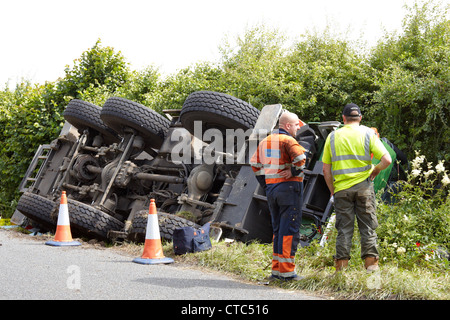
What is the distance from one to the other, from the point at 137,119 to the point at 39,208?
2.24 meters

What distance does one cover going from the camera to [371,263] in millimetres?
4625

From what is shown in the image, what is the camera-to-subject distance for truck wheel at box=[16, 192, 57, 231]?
8711 mm

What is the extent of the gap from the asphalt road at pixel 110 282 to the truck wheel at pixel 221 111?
241cm

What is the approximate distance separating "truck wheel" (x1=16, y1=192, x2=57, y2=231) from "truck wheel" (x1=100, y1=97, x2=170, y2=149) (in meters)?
1.77

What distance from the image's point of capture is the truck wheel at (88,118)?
10.4 metres

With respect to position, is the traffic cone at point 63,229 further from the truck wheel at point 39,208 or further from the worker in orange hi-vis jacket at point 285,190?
the worker in orange hi-vis jacket at point 285,190

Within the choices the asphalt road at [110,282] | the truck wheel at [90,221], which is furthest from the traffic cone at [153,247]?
the truck wheel at [90,221]

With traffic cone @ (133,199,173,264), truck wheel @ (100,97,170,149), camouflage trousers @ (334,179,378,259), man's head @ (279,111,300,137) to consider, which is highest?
truck wheel @ (100,97,170,149)

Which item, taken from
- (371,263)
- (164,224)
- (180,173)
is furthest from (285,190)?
(180,173)

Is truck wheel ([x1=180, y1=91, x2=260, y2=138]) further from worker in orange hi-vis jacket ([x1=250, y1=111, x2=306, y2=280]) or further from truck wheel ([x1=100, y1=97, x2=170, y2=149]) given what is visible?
worker in orange hi-vis jacket ([x1=250, y1=111, x2=306, y2=280])

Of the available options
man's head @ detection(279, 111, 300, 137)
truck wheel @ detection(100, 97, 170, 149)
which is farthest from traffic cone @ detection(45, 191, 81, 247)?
man's head @ detection(279, 111, 300, 137)

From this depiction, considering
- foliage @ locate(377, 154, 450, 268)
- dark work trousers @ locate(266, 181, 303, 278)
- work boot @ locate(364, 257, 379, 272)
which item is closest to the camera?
work boot @ locate(364, 257, 379, 272)

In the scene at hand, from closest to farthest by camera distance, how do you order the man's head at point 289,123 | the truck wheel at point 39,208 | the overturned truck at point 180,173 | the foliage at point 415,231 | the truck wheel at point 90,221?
the man's head at point 289,123, the foliage at point 415,231, the overturned truck at point 180,173, the truck wheel at point 90,221, the truck wheel at point 39,208
